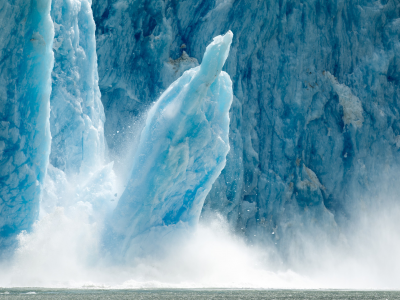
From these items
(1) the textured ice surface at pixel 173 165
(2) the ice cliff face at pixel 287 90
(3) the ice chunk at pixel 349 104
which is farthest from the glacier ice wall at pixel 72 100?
(3) the ice chunk at pixel 349 104

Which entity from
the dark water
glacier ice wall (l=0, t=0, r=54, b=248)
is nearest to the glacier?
glacier ice wall (l=0, t=0, r=54, b=248)

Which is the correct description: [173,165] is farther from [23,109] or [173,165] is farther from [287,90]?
[287,90]

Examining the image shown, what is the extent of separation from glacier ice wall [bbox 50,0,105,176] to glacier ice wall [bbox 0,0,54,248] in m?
2.86

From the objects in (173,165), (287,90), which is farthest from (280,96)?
(173,165)

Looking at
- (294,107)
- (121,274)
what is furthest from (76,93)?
(294,107)

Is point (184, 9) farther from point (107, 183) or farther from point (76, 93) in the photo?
point (107, 183)

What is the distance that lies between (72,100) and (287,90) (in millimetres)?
10803

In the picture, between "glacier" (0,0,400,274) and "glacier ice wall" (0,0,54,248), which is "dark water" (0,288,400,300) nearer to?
"glacier ice wall" (0,0,54,248)

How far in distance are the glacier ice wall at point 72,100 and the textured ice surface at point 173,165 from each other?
3.55m

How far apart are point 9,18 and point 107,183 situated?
643cm

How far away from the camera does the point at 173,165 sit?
1681cm

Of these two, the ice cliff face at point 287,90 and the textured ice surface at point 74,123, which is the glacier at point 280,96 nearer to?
the ice cliff face at point 287,90

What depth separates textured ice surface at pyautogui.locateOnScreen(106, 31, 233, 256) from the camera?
16703 millimetres

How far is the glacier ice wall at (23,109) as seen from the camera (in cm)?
1563
